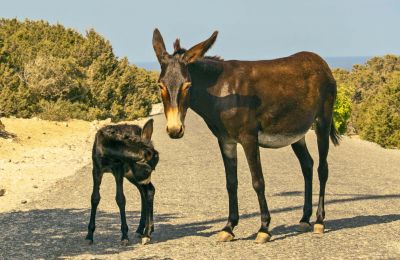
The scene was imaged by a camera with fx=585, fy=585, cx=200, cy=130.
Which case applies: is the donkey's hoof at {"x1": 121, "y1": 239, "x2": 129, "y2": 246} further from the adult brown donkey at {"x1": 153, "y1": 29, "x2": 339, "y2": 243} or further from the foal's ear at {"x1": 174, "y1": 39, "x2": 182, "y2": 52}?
the foal's ear at {"x1": 174, "y1": 39, "x2": 182, "y2": 52}

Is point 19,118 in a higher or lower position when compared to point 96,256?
higher

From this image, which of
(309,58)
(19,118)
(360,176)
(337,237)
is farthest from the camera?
(19,118)

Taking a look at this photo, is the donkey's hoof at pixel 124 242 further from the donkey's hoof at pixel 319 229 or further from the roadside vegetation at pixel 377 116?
the roadside vegetation at pixel 377 116

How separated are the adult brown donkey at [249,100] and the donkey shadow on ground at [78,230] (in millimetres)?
1031

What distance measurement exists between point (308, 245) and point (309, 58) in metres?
3.19

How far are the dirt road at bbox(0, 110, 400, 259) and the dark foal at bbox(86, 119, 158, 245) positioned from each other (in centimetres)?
62

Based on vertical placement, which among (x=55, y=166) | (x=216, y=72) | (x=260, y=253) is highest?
(x=216, y=72)

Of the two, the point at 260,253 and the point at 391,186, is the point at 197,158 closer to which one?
the point at 391,186

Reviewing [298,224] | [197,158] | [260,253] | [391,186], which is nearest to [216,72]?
[260,253]

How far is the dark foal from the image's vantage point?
8461 millimetres

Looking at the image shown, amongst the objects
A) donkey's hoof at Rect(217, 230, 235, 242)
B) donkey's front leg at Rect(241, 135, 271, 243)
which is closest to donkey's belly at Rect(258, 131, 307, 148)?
donkey's front leg at Rect(241, 135, 271, 243)

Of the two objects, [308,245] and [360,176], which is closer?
[308,245]

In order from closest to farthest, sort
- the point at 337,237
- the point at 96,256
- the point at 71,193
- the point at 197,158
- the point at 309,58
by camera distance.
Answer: the point at 96,256 < the point at 337,237 < the point at 309,58 < the point at 71,193 < the point at 197,158

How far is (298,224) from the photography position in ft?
34.1
